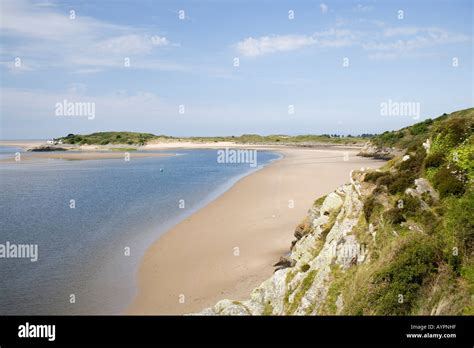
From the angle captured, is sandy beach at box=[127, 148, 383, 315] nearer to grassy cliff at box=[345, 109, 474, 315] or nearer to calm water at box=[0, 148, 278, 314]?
calm water at box=[0, 148, 278, 314]

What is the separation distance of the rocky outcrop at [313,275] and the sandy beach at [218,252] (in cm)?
402

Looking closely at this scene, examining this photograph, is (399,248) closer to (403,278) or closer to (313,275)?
(403,278)

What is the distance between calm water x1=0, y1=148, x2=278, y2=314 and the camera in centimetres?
1827

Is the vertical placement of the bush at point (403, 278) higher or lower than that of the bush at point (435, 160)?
lower

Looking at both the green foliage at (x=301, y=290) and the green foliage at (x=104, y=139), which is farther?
the green foliage at (x=104, y=139)

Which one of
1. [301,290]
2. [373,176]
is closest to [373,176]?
[373,176]

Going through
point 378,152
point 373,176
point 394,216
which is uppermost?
point 378,152

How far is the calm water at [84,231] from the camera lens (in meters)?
18.3

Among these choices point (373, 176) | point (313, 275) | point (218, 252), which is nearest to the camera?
point (313, 275)

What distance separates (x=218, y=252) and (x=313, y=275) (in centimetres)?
1231

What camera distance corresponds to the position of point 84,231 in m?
29.4

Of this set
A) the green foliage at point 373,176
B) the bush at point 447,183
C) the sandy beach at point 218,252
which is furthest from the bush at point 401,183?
the sandy beach at point 218,252

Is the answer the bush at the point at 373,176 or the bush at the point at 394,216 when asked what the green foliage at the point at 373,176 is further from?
the bush at the point at 394,216
